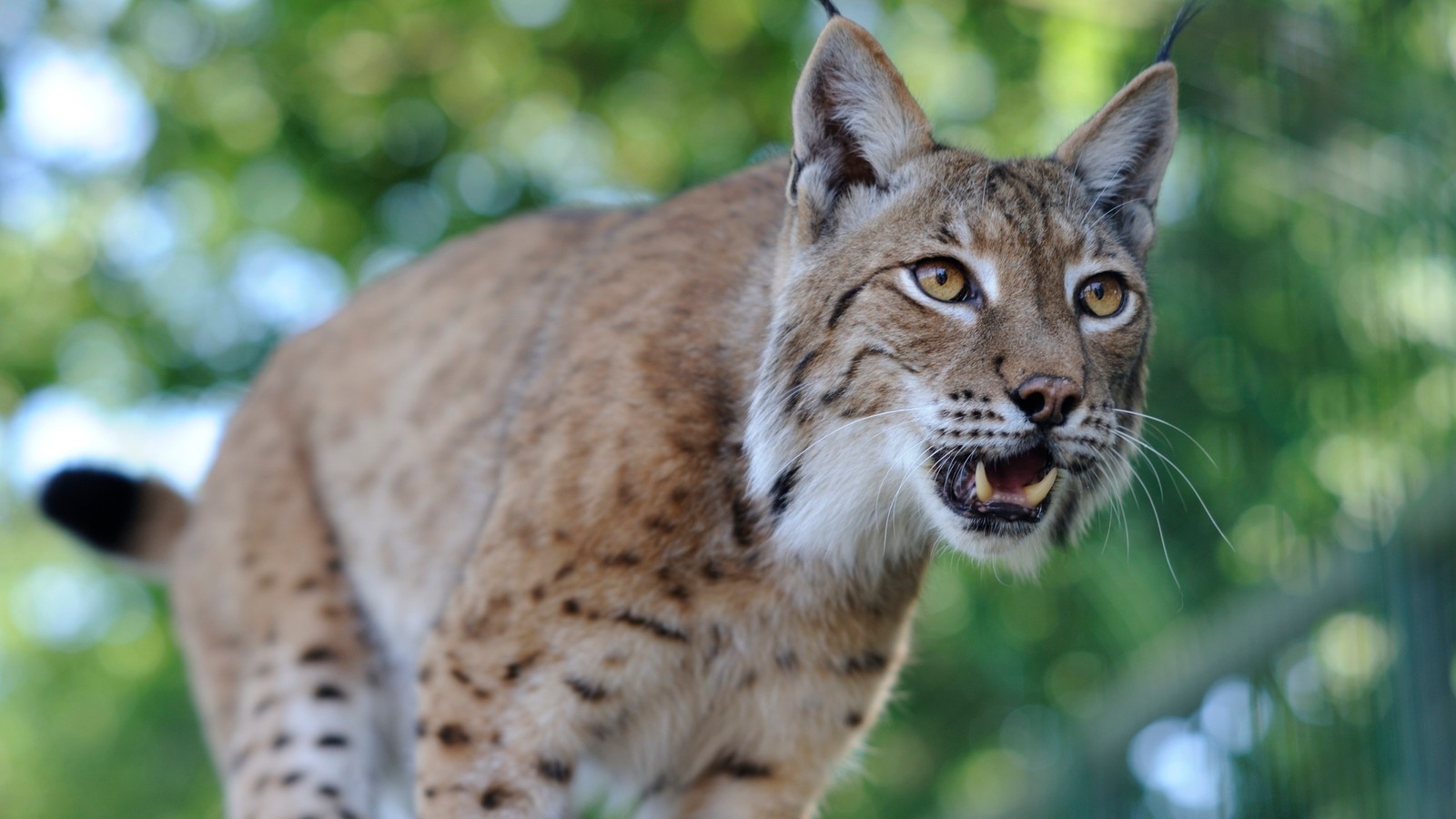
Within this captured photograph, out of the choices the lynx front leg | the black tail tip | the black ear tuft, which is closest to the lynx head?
the black ear tuft

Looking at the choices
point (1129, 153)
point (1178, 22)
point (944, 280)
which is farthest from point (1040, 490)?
point (1178, 22)

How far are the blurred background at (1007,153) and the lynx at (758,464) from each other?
2.08 ft

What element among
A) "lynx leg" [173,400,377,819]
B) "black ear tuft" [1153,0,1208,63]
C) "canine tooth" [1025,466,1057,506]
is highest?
"black ear tuft" [1153,0,1208,63]

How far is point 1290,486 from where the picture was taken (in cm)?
528

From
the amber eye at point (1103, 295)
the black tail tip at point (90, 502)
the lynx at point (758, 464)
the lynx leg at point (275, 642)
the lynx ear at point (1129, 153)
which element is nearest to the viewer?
the lynx at point (758, 464)

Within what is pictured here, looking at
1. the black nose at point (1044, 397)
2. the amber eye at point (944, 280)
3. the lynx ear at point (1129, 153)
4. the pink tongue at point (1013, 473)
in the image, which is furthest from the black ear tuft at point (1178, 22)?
the pink tongue at point (1013, 473)

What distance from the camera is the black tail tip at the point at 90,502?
5.51 metres

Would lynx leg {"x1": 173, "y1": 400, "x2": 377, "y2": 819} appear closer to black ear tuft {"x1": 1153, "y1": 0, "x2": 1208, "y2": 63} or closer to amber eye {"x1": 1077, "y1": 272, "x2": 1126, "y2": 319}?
amber eye {"x1": 1077, "y1": 272, "x2": 1126, "y2": 319}

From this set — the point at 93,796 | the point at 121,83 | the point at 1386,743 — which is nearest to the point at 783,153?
the point at 1386,743

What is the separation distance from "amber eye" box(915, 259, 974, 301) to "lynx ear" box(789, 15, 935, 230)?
0.32m

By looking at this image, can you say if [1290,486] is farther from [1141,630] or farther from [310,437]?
[310,437]

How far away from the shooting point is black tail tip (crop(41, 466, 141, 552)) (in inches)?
217

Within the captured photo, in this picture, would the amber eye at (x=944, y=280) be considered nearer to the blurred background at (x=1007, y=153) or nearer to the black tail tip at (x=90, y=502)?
the blurred background at (x=1007, y=153)

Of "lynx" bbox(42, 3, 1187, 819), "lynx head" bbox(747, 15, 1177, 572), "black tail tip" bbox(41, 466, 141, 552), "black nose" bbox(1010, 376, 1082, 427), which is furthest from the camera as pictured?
"black tail tip" bbox(41, 466, 141, 552)
